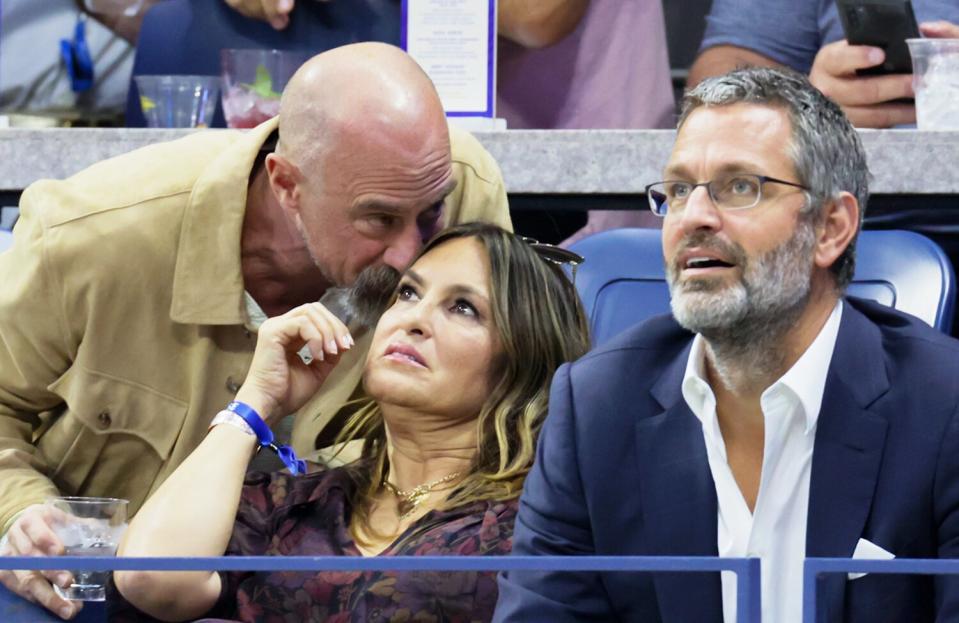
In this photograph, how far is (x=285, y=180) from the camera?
219cm

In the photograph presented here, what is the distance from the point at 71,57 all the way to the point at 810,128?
6.38 ft

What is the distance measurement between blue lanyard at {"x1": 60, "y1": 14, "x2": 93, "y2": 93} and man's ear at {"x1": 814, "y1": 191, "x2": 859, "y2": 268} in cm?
193

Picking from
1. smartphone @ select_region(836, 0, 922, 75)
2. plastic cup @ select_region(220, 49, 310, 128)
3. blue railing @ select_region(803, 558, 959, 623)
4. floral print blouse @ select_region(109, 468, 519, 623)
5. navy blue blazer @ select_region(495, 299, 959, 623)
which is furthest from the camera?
plastic cup @ select_region(220, 49, 310, 128)

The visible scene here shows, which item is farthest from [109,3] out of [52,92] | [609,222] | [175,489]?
[175,489]

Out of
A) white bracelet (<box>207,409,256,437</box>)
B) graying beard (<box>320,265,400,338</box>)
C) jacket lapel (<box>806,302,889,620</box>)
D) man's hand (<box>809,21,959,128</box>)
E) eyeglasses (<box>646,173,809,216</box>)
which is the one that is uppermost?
eyeglasses (<box>646,173,809,216</box>)

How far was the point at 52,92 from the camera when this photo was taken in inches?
126

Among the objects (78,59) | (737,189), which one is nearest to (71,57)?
(78,59)

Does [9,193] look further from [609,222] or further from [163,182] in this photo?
[609,222]

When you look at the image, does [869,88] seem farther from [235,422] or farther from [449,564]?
[449,564]

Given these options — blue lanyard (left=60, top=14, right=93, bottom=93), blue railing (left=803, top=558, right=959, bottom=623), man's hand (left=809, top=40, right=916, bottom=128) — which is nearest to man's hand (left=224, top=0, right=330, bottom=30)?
blue lanyard (left=60, top=14, right=93, bottom=93)

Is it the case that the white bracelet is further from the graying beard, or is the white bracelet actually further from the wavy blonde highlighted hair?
the graying beard

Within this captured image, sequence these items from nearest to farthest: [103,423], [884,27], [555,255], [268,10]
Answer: [555,255] → [103,423] → [884,27] → [268,10]

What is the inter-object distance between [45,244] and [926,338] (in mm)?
1189

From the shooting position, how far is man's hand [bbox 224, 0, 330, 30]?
3021mm
